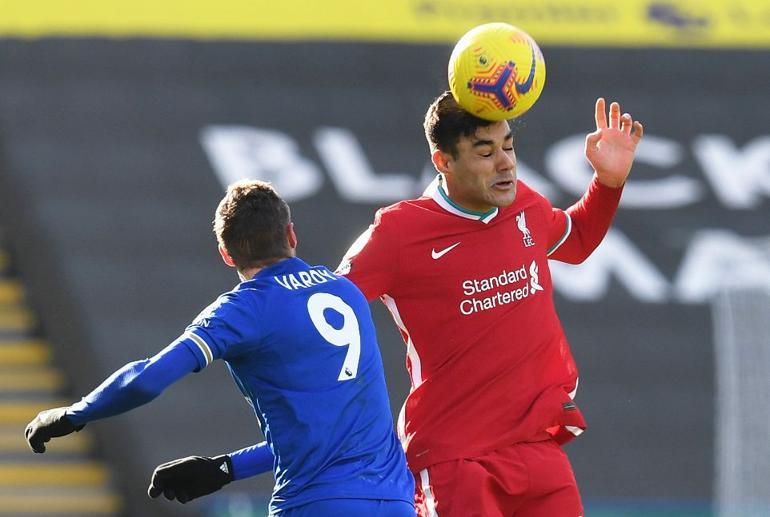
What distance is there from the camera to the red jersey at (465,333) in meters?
5.02

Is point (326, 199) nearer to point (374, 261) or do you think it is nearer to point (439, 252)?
point (439, 252)

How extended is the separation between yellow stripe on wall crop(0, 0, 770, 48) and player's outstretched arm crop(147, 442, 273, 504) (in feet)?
18.8

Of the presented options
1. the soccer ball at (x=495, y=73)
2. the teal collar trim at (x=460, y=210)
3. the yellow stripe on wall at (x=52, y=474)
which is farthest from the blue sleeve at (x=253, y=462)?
the yellow stripe on wall at (x=52, y=474)

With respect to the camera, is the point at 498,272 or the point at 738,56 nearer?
the point at 498,272

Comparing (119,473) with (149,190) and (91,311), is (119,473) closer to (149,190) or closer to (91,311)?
(91,311)

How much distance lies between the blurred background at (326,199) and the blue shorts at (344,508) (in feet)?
15.3

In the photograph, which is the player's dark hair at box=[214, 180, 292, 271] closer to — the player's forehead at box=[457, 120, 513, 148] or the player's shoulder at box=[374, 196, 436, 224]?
the player's shoulder at box=[374, 196, 436, 224]

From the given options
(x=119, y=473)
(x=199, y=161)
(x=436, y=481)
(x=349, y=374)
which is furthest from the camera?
(x=199, y=161)

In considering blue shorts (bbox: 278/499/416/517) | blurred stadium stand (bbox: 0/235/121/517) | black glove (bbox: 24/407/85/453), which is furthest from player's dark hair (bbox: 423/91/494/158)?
blurred stadium stand (bbox: 0/235/121/517)

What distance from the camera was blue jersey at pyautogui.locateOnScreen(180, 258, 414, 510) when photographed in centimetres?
432

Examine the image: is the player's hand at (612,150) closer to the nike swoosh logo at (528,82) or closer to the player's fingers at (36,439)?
the nike swoosh logo at (528,82)

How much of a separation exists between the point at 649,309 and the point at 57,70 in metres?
4.13

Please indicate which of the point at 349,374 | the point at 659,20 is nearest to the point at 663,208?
the point at 659,20

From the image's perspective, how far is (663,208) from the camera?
1027 cm
